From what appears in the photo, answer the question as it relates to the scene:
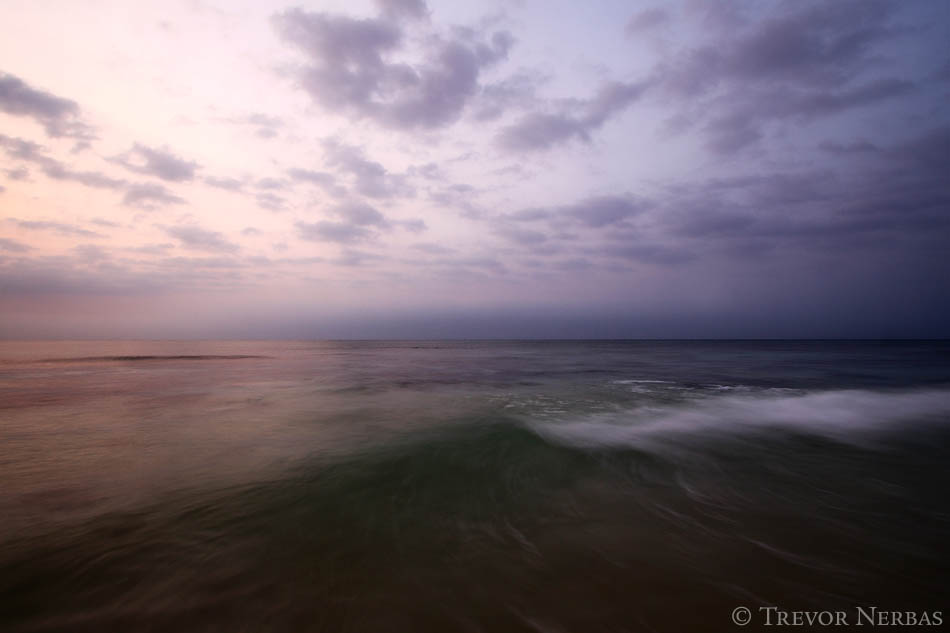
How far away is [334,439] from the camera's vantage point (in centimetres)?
821

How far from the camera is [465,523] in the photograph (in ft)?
14.5

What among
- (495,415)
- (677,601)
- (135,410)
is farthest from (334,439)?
(135,410)

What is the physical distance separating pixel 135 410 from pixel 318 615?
12.5m
